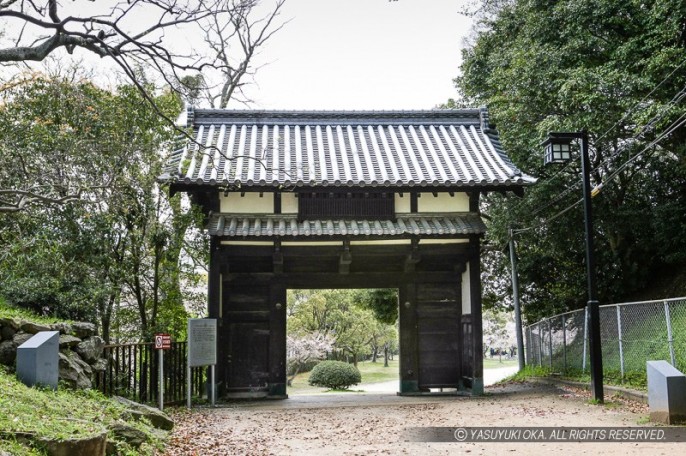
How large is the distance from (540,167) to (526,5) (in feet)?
14.9

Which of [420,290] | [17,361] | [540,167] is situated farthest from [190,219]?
[540,167]

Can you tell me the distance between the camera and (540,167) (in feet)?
60.2

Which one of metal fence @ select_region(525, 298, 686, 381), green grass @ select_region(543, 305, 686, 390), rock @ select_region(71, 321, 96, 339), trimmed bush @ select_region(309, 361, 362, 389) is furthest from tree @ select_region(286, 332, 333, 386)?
rock @ select_region(71, 321, 96, 339)

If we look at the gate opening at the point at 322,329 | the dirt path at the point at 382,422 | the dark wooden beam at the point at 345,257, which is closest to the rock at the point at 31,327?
the dirt path at the point at 382,422

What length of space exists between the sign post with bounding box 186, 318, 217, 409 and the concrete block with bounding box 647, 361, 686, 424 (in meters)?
8.21

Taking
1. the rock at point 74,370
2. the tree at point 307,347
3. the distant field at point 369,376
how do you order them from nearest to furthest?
1. the rock at point 74,370
2. the distant field at point 369,376
3. the tree at point 307,347

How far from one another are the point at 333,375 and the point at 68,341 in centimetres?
1642

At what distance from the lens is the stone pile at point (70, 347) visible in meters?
8.47

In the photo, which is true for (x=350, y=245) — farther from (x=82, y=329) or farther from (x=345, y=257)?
(x=82, y=329)

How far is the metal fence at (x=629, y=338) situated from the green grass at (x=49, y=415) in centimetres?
905

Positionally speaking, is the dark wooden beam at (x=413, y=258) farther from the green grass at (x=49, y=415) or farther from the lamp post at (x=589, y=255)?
the green grass at (x=49, y=415)

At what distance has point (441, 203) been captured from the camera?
14992 mm

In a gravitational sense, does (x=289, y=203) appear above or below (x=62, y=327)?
above

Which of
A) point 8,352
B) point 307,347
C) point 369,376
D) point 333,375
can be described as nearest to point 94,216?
point 8,352
